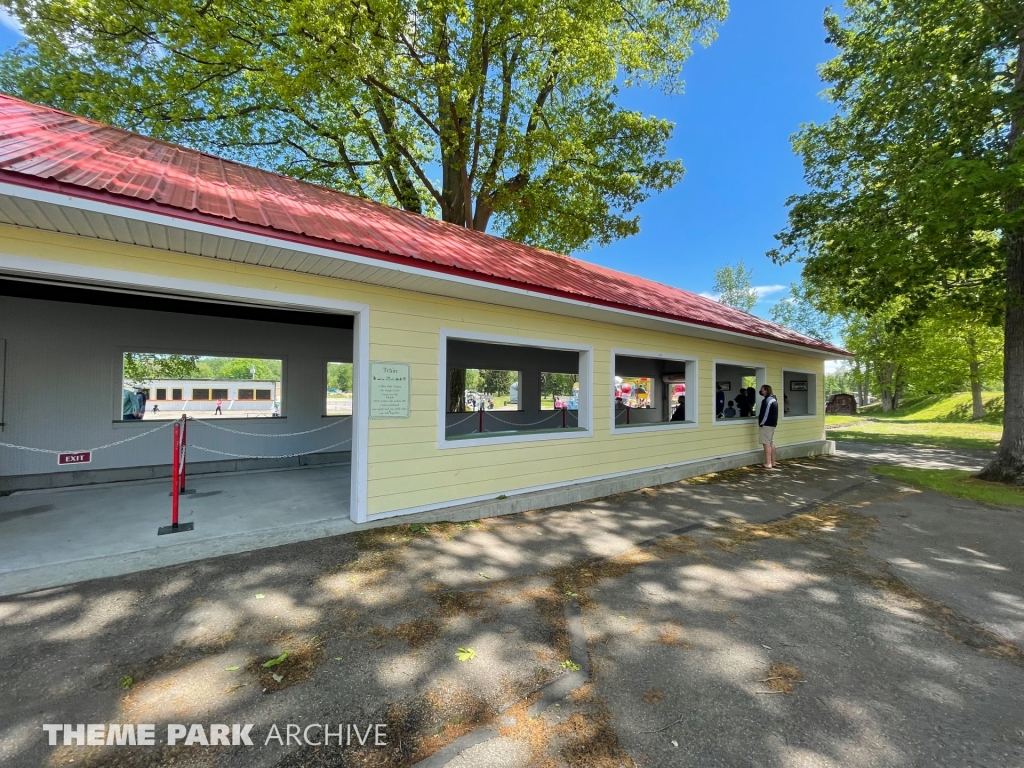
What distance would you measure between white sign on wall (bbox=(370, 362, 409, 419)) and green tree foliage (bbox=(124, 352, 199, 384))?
16.1 feet

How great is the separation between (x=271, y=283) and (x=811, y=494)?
29.1 ft

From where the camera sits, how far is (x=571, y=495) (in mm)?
6508

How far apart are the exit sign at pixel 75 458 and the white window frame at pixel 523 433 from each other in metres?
5.66

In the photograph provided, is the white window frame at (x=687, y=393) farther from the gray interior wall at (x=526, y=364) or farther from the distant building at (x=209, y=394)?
the distant building at (x=209, y=394)

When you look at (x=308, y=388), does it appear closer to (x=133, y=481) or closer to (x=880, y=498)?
(x=133, y=481)

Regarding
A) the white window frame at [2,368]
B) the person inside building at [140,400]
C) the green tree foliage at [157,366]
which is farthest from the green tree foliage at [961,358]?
the white window frame at [2,368]

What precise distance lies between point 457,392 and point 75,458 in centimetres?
745

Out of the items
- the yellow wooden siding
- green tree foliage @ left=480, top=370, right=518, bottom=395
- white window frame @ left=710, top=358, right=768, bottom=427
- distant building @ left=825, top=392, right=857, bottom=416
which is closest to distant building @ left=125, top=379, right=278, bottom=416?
the yellow wooden siding

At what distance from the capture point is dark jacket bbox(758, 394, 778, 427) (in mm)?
9953

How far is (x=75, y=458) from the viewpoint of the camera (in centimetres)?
648

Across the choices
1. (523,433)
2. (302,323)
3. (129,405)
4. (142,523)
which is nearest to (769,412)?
(523,433)

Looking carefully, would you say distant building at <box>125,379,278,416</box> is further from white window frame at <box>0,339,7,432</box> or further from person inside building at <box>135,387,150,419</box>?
white window frame at <box>0,339,7,432</box>

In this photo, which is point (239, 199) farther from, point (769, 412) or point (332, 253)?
point (769, 412)

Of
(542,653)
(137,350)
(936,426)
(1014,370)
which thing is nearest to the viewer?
(542,653)
